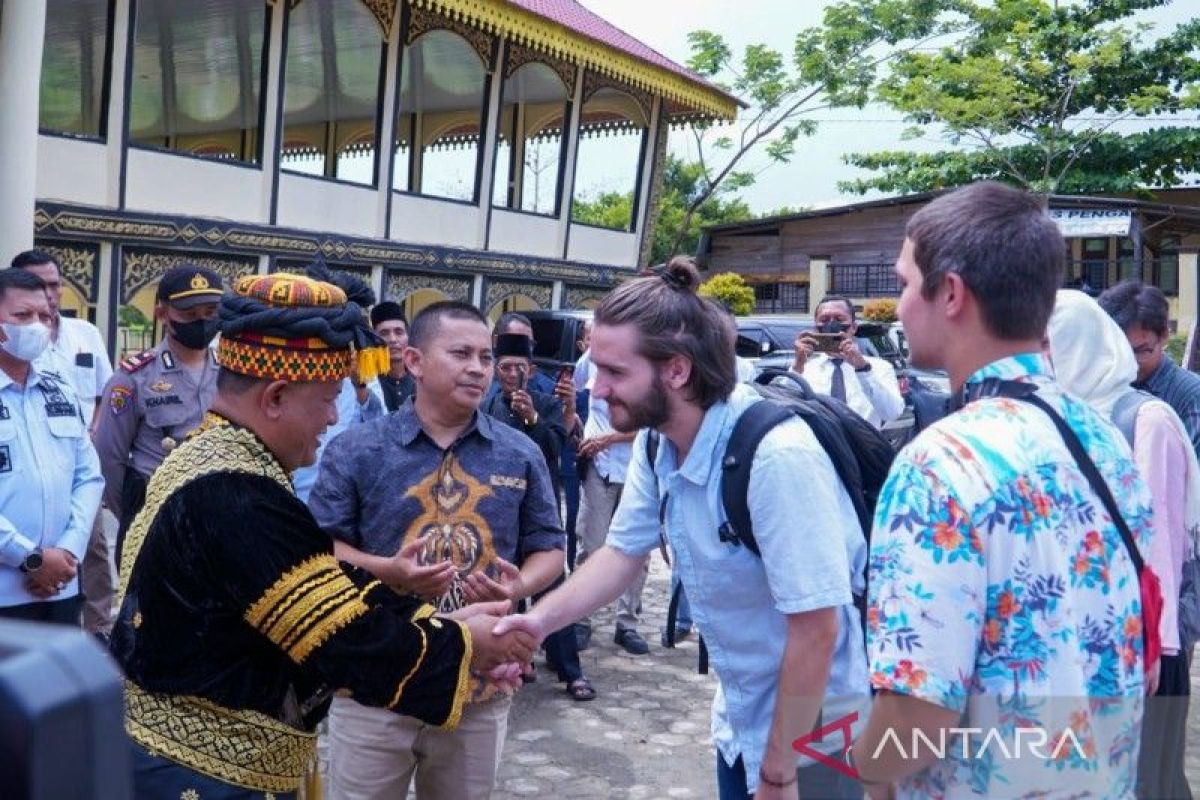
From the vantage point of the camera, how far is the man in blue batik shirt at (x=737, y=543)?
234 cm

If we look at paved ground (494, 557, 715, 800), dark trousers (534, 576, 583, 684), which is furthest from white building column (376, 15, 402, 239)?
dark trousers (534, 576, 583, 684)

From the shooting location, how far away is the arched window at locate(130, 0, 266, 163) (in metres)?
14.1

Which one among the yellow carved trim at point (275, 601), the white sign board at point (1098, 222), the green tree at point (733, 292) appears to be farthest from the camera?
the white sign board at point (1098, 222)

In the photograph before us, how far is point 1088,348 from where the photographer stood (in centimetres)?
345

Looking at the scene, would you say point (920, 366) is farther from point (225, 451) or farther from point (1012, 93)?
point (1012, 93)

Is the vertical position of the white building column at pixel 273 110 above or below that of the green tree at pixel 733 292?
above

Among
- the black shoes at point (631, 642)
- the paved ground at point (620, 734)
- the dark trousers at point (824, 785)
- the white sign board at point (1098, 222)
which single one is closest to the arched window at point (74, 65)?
the black shoes at point (631, 642)

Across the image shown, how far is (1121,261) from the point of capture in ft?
87.4

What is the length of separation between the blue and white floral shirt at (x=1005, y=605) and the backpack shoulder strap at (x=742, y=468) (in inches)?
26.7

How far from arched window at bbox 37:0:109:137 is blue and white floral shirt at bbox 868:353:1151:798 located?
11.8m

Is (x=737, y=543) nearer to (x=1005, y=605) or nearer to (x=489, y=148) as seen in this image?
(x=1005, y=605)

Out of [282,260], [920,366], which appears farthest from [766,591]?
[282,260]

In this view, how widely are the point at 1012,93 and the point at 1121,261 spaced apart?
4.87 metres

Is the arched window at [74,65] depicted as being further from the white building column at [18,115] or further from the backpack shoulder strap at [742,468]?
the backpack shoulder strap at [742,468]
